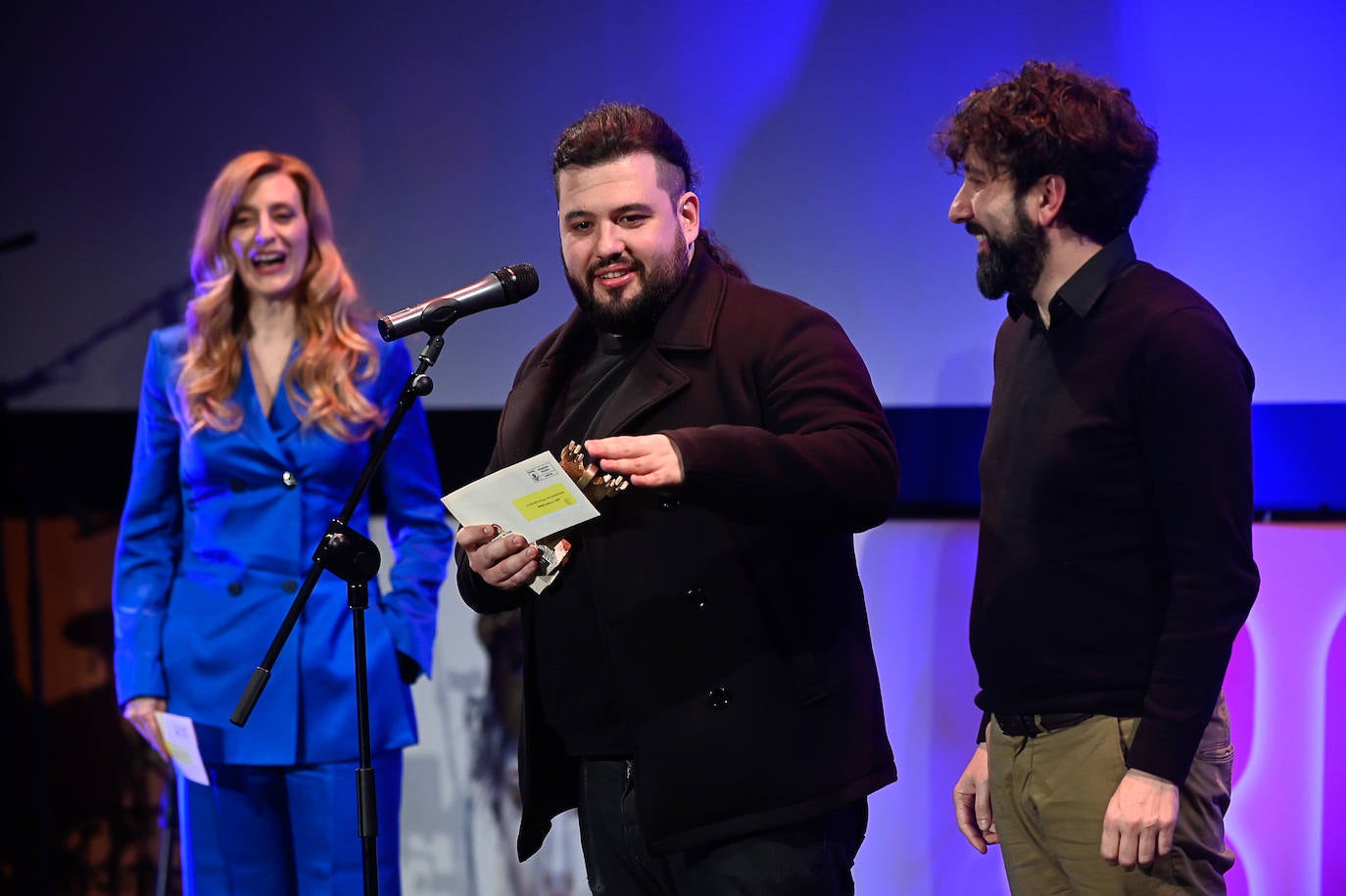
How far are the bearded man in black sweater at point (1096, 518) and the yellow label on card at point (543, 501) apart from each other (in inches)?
25.7

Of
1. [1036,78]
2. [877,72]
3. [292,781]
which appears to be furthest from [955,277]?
[292,781]

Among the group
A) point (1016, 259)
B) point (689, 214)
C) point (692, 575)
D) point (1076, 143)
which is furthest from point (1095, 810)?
point (689, 214)

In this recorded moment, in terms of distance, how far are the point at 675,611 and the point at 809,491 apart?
11.0 inches

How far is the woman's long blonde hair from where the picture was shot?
9.34 ft

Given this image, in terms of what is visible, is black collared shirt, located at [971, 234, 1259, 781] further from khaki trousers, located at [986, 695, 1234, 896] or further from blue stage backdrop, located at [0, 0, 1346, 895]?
blue stage backdrop, located at [0, 0, 1346, 895]

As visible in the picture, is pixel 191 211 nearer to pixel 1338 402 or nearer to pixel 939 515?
pixel 939 515

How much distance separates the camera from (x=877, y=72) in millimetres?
3143

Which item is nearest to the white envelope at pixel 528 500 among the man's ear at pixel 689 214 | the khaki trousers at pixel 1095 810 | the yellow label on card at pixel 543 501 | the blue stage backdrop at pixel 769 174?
the yellow label on card at pixel 543 501

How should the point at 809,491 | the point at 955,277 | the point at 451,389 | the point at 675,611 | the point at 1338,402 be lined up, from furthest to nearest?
1. the point at 451,389
2. the point at 955,277
3. the point at 1338,402
4. the point at 675,611
5. the point at 809,491

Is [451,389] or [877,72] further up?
[877,72]

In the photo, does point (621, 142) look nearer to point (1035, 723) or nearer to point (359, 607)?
point (359, 607)

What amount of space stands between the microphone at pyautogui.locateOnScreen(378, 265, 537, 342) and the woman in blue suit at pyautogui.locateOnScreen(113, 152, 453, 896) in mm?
816

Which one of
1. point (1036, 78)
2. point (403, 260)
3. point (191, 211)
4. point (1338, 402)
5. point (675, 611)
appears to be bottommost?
point (675, 611)

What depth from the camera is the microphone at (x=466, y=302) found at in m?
2.06
